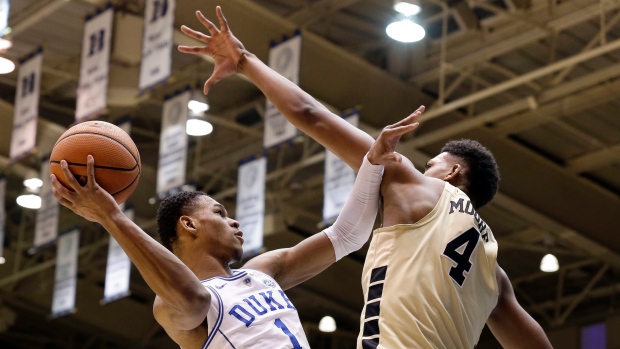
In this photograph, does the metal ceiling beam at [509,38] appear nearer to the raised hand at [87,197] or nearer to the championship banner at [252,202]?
the championship banner at [252,202]

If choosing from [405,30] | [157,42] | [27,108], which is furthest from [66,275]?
[405,30]

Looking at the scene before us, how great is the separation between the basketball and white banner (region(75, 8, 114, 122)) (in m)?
8.89

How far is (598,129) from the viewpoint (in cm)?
1798

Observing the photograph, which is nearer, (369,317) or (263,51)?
(369,317)

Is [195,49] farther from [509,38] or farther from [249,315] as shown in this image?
[509,38]

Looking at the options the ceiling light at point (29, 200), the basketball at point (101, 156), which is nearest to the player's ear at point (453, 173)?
the basketball at point (101, 156)

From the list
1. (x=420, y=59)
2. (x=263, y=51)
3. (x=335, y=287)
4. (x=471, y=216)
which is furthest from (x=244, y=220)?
(x=471, y=216)

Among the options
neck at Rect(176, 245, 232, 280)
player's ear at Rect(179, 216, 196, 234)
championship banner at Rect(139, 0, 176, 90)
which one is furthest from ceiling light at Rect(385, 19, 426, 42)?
neck at Rect(176, 245, 232, 280)

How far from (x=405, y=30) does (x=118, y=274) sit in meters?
7.04

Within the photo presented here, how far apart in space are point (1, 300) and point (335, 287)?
26.2 feet

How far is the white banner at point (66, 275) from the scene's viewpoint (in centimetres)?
1888

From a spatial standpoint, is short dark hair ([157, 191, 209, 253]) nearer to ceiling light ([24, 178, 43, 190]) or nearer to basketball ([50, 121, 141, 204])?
basketball ([50, 121, 141, 204])

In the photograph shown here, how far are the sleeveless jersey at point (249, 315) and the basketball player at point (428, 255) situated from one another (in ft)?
2.14

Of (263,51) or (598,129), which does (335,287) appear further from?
A: (263,51)
